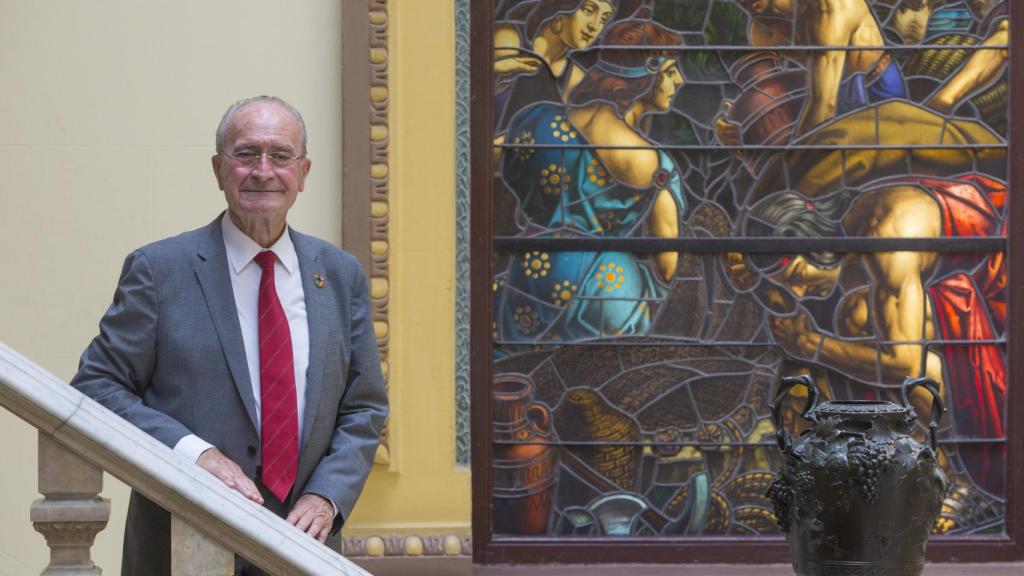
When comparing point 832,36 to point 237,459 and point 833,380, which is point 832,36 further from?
point 237,459

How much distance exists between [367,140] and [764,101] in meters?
1.51

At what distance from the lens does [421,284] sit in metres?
5.28

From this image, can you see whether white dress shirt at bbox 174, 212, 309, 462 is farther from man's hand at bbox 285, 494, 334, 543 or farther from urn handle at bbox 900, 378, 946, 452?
urn handle at bbox 900, 378, 946, 452

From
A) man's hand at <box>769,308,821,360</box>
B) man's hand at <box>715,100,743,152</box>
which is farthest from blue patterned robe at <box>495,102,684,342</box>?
man's hand at <box>769,308,821,360</box>

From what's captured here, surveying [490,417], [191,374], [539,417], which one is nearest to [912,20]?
[539,417]

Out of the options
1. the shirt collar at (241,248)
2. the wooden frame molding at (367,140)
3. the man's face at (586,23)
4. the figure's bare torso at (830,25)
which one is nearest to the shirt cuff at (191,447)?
the shirt collar at (241,248)

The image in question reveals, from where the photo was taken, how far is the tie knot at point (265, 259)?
3.05 meters

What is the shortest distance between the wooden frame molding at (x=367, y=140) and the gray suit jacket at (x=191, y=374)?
2115 millimetres

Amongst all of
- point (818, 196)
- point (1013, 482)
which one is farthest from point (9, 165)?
point (1013, 482)

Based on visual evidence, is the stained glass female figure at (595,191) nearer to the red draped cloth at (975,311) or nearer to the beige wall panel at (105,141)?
the beige wall panel at (105,141)

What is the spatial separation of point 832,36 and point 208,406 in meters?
3.41

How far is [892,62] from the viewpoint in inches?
221

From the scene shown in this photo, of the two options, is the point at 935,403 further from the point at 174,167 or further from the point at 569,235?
the point at 174,167

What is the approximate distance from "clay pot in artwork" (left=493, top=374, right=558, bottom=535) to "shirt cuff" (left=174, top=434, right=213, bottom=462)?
8.87 ft
